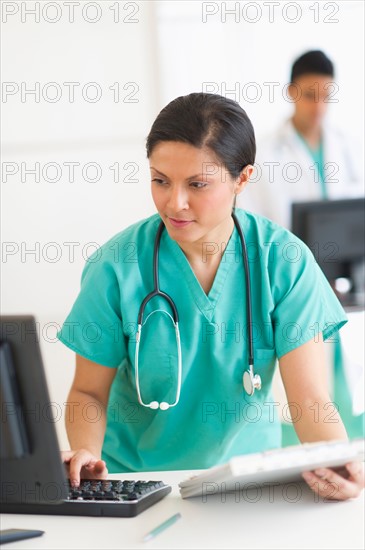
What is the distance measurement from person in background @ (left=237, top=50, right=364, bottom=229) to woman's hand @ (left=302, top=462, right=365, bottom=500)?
2.17m

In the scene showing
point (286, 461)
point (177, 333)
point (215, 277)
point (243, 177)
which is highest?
point (243, 177)

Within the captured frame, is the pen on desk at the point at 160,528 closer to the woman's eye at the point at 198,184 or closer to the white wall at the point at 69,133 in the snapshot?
the woman's eye at the point at 198,184

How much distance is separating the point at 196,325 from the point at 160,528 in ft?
1.79

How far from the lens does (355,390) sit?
2.96m

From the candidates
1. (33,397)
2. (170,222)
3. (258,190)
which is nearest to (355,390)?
(258,190)

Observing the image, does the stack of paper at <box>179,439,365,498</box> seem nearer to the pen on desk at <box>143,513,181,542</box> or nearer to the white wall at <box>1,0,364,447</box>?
the pen on desk at <box>143,513,181,542</box>

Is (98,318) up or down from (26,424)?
up

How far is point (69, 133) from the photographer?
3.65 metres

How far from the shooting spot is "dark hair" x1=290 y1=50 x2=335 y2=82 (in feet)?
11.3

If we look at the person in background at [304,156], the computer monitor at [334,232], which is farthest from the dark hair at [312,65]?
the computer monitor at [334,232]

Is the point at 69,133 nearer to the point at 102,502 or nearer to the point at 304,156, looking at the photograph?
the point at 304,156

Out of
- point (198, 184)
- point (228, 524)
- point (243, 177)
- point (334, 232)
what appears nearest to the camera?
point (228, 524)

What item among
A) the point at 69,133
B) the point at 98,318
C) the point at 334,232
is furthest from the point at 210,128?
the point at 69,133

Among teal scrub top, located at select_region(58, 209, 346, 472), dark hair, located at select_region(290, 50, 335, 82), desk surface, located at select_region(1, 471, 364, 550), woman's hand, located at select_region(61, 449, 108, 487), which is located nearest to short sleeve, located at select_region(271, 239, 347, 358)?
teal scrub top, located at select_region(58, 209, 346, 472)
